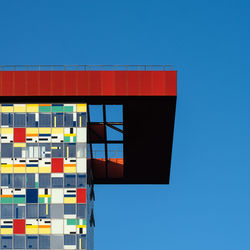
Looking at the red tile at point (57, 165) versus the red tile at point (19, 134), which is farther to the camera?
the red tile at point (19, 134)

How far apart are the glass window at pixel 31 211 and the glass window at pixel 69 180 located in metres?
3.45

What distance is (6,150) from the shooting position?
103 m

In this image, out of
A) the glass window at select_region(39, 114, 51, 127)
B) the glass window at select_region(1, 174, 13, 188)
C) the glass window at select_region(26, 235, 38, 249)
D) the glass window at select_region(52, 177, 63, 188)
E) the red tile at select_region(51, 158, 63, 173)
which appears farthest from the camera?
the glass window at select_region(39, 114, 51, 127)

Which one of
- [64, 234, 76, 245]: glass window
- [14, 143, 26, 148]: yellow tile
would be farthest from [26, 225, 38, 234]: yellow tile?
[14, 143, 26, 148]: yellow tile

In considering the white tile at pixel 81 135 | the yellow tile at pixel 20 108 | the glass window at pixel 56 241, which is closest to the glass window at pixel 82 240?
the glass window at pixel 56 241

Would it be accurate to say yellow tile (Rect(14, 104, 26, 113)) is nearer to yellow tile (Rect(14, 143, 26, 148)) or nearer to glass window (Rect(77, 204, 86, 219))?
yellow tile (Rect(14, 143, 26, 148))

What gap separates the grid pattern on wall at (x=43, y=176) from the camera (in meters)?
101

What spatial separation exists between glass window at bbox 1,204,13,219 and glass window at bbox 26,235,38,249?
260cm

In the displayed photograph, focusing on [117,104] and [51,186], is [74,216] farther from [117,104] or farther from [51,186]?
[117,104]

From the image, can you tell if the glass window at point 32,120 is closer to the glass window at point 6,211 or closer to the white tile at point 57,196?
the white tile at point 57,196

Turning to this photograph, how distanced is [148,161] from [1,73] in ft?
69.4

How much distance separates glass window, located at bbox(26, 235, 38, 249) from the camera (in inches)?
3979

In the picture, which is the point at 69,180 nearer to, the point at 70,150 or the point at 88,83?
the point at 70,150

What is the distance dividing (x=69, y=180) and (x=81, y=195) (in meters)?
1.76
